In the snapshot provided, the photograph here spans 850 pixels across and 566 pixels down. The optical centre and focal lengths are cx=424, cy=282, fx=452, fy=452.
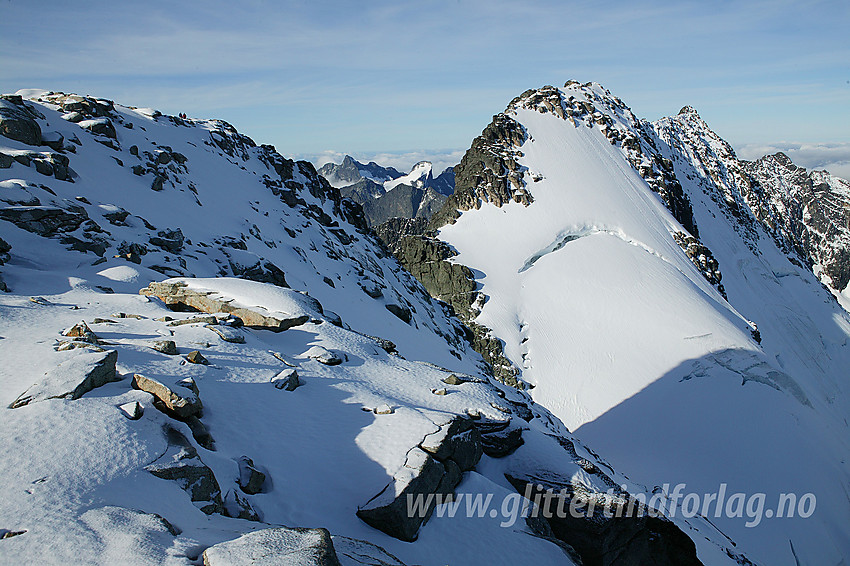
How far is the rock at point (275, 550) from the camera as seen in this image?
17.1 ft

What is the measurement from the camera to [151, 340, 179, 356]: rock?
11391 millimetres

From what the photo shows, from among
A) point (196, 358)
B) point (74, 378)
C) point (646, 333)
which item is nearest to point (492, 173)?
point (646, 333)

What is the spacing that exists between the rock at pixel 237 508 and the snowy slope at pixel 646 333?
3239 cm

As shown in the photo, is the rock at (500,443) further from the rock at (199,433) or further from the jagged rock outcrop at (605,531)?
the rock at (199,433)

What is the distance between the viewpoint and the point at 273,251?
31.9 metres

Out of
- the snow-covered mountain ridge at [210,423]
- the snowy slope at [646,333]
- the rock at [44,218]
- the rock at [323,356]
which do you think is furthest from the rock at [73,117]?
the snowy slope at [646,333]

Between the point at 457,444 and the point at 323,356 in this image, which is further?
the point at 323,356

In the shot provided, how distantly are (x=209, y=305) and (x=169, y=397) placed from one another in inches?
334

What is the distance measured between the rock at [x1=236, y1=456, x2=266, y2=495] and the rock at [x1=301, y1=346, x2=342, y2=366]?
540 cm

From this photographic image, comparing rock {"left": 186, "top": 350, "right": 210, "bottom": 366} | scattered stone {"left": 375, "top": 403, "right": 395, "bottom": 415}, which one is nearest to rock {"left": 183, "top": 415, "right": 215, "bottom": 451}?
rock {"left": 186, "top": 350, "right": 210, "bottom": 366}

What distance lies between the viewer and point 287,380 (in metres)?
11.9

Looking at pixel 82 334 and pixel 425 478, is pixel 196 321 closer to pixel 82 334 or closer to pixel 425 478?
pixel 82 334

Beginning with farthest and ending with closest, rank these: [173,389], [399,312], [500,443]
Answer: [399,312]
[500,443]
[173,389]

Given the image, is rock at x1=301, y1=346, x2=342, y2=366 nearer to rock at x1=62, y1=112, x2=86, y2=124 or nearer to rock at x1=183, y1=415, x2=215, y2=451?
rock at x1=183, y1=415, x2=215, y2=451
